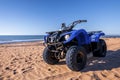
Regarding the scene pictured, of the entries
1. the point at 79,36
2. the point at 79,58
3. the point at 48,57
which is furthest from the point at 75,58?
the point at 48,57

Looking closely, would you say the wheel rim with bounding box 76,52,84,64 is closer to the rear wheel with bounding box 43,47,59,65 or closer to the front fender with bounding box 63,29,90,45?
the front fender with bounding box 63,29,90,45

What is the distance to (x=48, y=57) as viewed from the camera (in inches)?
302

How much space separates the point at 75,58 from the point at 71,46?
0.62 m

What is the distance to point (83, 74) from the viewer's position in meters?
5.80

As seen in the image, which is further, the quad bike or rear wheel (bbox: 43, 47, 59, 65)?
rear wheel (bbox: 43, 47, 59, 65)

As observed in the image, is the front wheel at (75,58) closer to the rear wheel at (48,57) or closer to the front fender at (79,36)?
the front fender at (79,36)

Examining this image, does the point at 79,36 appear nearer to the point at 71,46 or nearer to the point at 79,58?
the point at 71,46

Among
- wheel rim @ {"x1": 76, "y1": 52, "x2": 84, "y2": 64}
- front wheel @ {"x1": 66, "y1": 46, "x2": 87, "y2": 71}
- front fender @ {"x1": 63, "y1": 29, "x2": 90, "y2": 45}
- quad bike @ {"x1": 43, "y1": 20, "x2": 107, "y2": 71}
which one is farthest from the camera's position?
wheel rim @ {"x1": 76, "y1": 52, "x2": 84, "y2": 64}

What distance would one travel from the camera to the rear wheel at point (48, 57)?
764 centimetres

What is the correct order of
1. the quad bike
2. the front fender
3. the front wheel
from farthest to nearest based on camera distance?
the front fender < the quad bike < the front wheel

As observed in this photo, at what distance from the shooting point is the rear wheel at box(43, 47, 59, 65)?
7645 millimetres

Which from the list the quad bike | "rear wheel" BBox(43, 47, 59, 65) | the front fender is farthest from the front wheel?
"rear wheel" BBox(43, 47, 59, 65)

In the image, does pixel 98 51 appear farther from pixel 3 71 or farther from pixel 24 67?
pixel 3 71

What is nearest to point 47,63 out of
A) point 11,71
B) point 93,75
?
point 11,71
